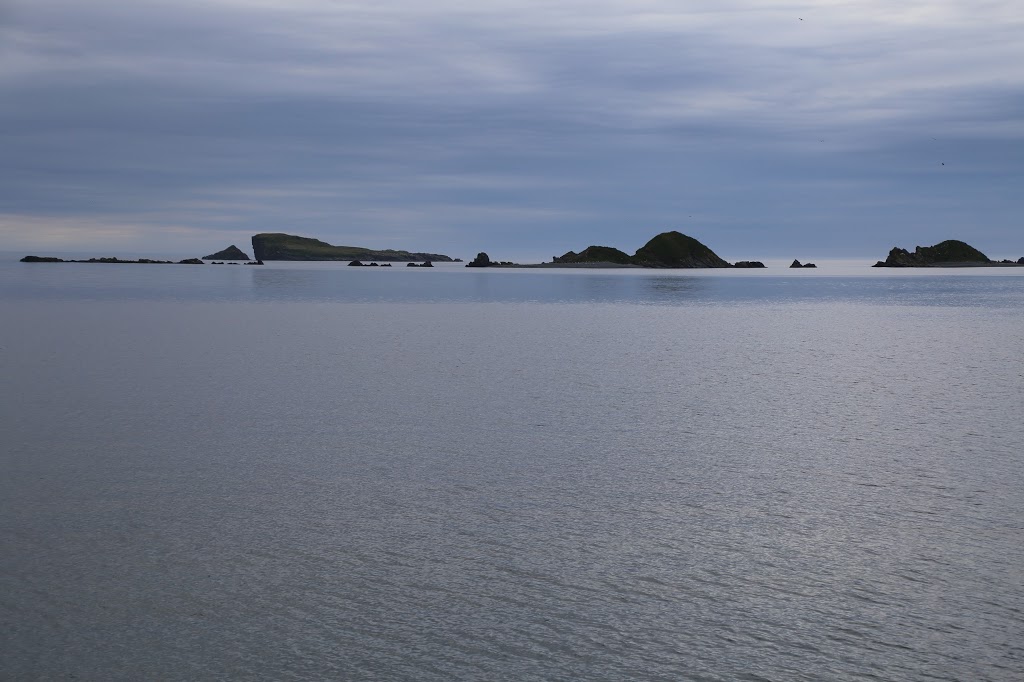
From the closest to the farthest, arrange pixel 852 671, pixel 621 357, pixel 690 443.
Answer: pixel 852 671, pixel 690 443, pixel 621 357

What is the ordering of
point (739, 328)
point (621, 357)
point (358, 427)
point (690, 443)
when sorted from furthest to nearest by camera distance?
point (739, 328), point (621, 357), point (358, 427), point (690, 443)

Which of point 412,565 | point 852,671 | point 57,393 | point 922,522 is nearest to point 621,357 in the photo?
point 57,393

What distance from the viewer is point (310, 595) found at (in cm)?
931

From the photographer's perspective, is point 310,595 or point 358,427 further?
point 358,427

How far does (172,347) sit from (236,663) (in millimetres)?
28621

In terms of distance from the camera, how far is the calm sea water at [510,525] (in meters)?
8.10

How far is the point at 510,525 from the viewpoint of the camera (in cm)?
1165

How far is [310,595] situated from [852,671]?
16.8 feet

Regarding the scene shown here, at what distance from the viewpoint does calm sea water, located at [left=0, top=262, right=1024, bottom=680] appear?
26.6ft

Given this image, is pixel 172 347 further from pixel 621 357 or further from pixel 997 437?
pixel 997 437

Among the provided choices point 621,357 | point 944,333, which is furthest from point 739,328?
point 621,357

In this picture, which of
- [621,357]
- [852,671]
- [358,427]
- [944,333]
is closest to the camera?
[852,671]

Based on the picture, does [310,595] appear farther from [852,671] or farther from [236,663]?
[852,671]

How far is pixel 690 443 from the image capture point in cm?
1694
